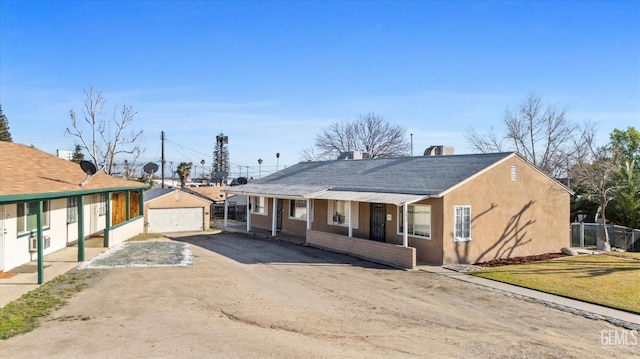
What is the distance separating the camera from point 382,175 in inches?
878

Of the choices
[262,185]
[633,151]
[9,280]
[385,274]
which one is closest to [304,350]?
[385,274]

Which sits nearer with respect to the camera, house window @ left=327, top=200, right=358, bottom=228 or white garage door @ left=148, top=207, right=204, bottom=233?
house window @ left=327, top=200, right=358, bottom=228

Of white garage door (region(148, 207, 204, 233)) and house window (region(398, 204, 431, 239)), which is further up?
house window (region(398, 204, 431, 239))

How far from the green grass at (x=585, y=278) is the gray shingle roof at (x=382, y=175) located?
389 cm

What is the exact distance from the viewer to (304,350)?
8.02 meters

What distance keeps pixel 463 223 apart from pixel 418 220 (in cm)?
169

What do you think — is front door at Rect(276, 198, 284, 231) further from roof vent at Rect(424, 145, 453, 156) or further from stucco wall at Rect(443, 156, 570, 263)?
stucco wall at Rect(443, 156, 570, 263)

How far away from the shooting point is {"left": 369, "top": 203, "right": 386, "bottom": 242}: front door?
20130 millimetres

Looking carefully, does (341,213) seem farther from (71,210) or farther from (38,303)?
(38,303)

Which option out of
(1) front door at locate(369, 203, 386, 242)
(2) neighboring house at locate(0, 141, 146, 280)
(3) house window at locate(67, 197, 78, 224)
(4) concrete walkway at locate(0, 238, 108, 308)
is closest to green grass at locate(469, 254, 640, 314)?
(1) front door at locate(369, 203, 386, 242)

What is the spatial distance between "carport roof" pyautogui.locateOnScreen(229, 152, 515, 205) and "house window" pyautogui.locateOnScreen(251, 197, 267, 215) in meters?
0.99

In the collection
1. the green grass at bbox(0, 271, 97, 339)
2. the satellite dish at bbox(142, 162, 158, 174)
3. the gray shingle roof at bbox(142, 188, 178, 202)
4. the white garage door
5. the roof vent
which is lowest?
the green grass at bbox(0, 271, 97, 339)

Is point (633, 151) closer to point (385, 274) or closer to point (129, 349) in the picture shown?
point (385, 274)

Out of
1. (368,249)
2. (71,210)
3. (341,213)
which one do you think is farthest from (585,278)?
(71,210)
